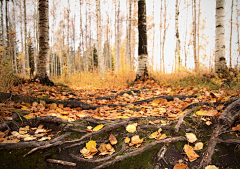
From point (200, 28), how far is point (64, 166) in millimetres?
17165

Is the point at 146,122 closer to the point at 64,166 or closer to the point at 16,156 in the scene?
the point at 64,166

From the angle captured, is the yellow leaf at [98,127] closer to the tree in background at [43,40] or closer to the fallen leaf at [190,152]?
the fallen leaf at [190,152]

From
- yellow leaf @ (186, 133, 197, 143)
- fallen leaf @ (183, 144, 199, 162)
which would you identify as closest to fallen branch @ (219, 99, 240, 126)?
yellow leaf @ (186, 133, 197, 143)

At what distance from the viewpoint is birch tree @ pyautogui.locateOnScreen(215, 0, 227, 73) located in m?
5.40

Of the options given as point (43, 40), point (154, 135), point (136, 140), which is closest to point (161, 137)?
point (154, 135)

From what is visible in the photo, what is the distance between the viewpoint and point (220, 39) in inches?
217

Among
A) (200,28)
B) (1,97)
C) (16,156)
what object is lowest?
(16,156)

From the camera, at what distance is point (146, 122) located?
75.2 inches

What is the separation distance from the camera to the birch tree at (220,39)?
5.40 metres

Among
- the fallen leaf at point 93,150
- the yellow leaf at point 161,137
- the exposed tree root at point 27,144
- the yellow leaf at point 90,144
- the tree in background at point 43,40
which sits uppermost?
the tree in background at point 43,40

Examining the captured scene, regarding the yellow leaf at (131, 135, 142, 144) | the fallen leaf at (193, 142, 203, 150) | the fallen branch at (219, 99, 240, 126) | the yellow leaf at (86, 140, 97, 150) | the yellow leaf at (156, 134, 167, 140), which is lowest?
the yellow leaf at (86, 140, 97, 150)

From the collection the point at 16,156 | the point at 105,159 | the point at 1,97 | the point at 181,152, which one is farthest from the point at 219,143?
the point at 1,97

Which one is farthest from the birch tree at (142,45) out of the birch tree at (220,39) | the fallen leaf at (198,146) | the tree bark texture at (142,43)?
the fallen leaf at (198,146)

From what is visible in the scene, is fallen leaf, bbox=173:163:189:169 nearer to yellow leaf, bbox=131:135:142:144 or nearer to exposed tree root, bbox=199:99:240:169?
exposed tree root, bbox=199:99:240:169
